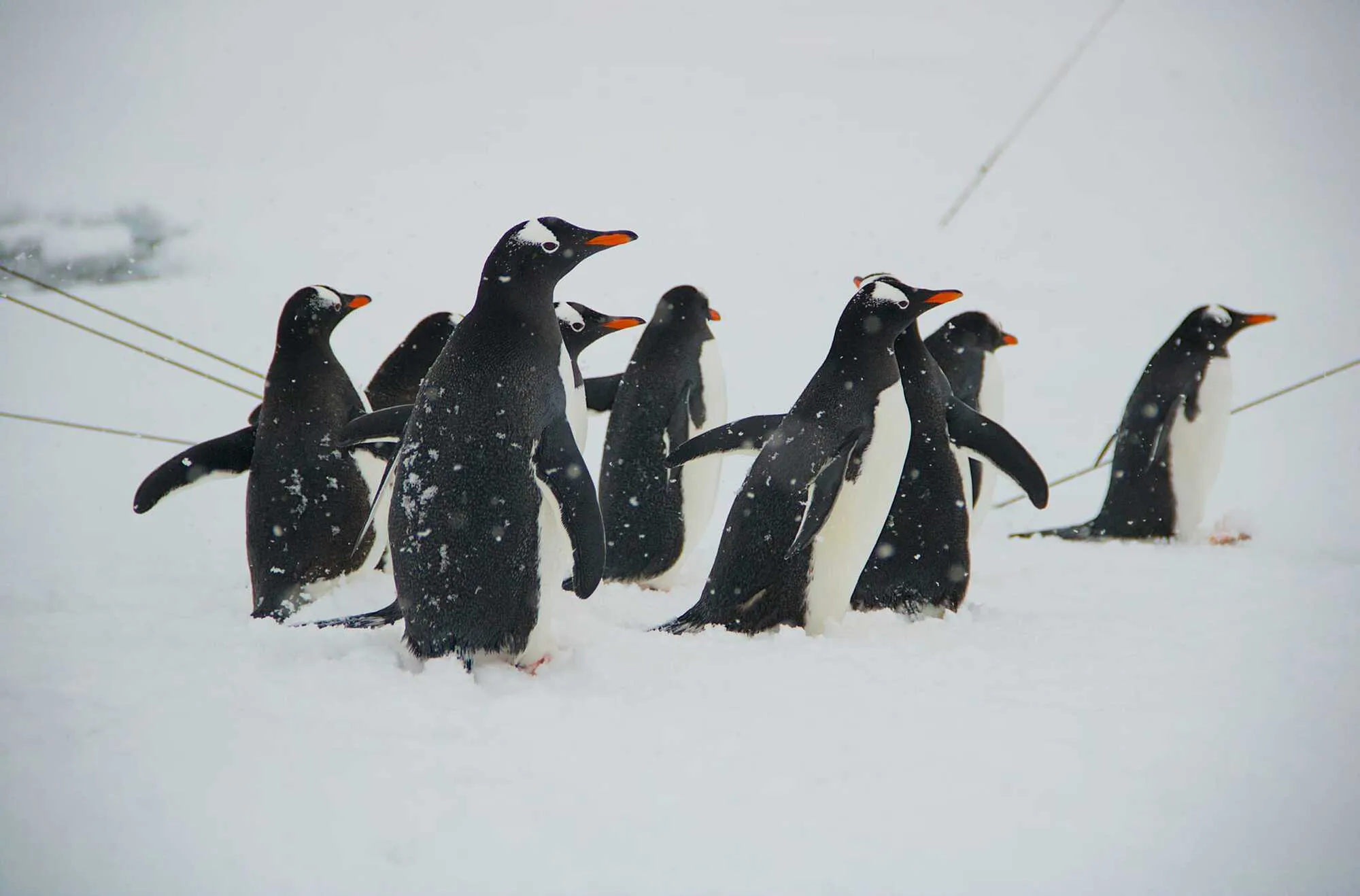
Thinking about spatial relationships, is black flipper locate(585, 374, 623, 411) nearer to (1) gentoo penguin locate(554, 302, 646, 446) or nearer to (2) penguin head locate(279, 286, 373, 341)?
(1) gentoo penguin locate(554, 302, 646, 446)

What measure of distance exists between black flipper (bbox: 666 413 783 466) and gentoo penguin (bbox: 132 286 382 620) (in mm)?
831

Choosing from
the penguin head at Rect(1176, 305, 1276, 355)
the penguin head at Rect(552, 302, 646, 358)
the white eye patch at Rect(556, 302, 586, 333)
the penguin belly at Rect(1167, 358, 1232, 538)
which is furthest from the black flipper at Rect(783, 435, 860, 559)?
the penguin head at Rect(1176, 305, 1276, 355)

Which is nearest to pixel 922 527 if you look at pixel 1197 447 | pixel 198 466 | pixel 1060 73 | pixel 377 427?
pixel 377 427

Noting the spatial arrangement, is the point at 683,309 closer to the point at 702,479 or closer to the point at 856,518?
the point at 702,479

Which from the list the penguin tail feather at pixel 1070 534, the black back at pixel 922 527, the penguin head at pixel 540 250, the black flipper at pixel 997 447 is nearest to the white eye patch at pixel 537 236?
the penguin head at pixel 540 250

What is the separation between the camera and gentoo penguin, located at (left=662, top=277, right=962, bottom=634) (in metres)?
2.27

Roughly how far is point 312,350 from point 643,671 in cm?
136

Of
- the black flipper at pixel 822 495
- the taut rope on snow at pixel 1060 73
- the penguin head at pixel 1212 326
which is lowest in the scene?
the black flipper at pixel 822 495

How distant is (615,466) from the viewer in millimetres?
3234

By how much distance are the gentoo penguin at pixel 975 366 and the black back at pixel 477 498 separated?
6.23 feet

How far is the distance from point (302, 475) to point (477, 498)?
35.1 inches

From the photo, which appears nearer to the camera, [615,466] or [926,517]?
[926,517]

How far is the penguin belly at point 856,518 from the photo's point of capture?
227cm

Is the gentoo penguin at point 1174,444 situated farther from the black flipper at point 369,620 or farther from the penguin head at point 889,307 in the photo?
the black flipper at point 369,620
